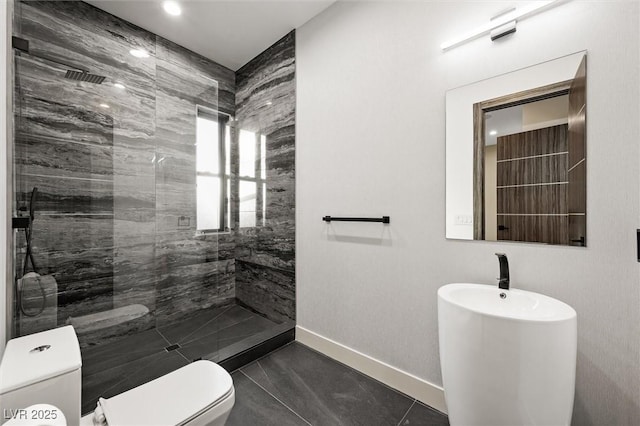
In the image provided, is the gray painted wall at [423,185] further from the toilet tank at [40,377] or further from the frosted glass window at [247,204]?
the toilet tank at [40,377]

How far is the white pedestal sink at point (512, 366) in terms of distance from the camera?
88 centimetres

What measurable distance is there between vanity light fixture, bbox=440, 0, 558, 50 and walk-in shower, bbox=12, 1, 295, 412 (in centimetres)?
138

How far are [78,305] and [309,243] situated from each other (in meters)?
1.60

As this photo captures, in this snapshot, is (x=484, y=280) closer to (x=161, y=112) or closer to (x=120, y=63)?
(x=161, y=112)

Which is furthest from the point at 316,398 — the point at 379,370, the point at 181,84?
the point at 181,84

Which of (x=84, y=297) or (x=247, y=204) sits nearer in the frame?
(x=84, y=297)

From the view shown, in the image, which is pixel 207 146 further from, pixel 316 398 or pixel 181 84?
pixel 316 398

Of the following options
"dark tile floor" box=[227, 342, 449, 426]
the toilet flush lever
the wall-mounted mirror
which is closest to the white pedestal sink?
the wall-mounted mirror

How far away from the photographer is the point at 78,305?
5.68ft

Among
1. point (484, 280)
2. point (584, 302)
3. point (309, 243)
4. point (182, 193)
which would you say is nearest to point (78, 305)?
point (182, 193)

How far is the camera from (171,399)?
3.35 ft

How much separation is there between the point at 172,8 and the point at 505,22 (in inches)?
89.2

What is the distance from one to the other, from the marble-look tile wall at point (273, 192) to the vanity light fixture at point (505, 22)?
1371 millimetres

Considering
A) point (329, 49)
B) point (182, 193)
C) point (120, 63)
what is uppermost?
point (329, 49)
